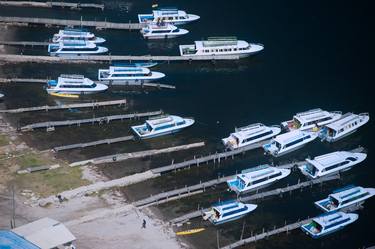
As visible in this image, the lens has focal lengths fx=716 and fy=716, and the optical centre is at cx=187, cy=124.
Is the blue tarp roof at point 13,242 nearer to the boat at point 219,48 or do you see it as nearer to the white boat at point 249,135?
the white boat at point 249,135

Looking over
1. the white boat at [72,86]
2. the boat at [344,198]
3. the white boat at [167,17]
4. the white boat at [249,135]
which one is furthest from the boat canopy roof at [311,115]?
the white boat at [167,17]

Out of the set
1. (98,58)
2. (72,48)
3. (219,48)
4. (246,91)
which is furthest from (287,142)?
(72,48)

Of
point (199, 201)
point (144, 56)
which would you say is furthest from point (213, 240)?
point (144, 56)

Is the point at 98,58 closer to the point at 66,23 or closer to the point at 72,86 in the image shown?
the point at 72,86

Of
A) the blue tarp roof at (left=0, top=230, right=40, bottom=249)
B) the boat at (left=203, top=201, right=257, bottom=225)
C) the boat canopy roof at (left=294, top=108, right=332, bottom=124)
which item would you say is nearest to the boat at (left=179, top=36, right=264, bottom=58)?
the boat canopy roof at (left=294, top=108, right=332, bottom=124)

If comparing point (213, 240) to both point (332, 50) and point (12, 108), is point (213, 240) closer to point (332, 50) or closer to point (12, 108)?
point (12, 108)

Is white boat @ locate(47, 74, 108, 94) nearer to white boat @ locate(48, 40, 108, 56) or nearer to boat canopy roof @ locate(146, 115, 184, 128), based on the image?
white boat @ locate(48, 40, 108, 56)
